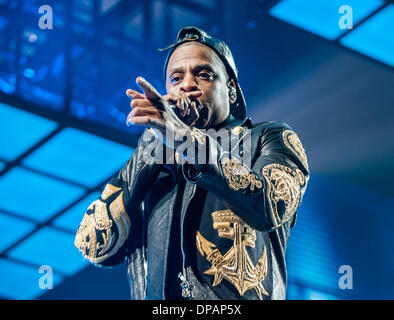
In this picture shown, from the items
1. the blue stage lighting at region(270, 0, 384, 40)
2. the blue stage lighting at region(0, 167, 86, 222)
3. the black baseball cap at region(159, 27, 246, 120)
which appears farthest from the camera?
the blue stage lighting at region(0, 167, 86, 222)

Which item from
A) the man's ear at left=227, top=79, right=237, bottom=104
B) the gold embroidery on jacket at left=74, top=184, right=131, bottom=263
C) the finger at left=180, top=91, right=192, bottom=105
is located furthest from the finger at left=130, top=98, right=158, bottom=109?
the man's ear at left=227, top=79, right=237, bottom=104

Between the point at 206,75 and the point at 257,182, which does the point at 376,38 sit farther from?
the point at 257,182

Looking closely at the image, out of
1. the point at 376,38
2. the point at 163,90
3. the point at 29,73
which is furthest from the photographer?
the point at 376,38

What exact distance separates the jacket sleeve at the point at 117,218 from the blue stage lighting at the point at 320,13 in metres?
4.84

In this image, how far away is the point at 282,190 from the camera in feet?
9.11

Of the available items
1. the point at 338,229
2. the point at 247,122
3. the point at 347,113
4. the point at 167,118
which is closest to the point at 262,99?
the point at 347,113

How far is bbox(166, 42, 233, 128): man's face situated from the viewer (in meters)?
3.05

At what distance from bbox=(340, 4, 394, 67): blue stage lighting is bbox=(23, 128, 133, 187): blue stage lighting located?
7.35ft

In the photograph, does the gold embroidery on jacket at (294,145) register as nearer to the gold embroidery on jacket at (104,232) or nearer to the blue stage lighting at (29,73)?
the gold embroidery on jacket at (104,232)

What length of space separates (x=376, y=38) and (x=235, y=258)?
5.37 m

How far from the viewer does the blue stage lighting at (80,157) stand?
7629mm

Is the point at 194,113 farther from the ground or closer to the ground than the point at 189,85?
closer to the ground

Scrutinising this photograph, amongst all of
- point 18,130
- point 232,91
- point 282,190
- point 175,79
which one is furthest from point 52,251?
point 282,190

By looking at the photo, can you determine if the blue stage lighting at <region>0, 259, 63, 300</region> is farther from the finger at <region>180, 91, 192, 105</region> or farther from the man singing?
the finger at <region>180, 91, 192, 105</region>
